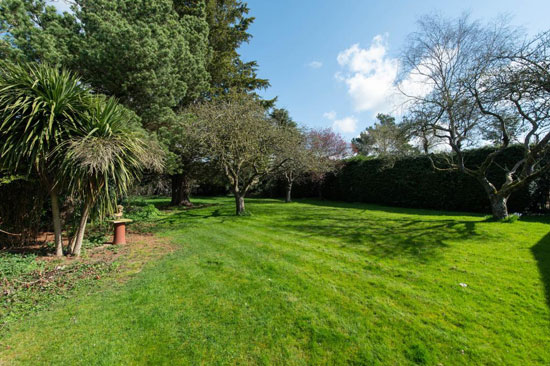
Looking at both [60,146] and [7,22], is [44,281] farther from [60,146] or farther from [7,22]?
[7,22]

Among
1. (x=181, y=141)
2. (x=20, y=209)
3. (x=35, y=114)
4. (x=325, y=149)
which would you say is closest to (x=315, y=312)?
(x=35, y=114)

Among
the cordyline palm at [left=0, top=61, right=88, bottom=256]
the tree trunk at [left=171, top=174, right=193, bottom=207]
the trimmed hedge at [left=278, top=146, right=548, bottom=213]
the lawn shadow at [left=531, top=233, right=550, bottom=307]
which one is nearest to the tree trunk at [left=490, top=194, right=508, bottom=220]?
the lawn shadow at [left=531, top=233, right=550, bottom=307]

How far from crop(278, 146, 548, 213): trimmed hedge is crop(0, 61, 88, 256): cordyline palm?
1306 cm

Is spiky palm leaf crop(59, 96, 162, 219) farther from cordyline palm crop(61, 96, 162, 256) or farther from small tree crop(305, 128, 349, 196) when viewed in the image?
small tree crop(305, 128, 349, 196)

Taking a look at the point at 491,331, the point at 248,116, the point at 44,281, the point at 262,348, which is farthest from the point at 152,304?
the point at 248,116

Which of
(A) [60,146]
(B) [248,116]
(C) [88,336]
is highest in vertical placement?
(B) [248,116]

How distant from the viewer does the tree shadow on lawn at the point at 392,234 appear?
17.6 ft

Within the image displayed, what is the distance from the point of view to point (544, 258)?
453cm

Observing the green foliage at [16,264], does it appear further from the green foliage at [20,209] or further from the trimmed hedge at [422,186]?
the trimmed hedge at [422,186]

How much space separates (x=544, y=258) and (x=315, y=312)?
A: 5017 millimetres

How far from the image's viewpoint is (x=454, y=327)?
2732 millimetres

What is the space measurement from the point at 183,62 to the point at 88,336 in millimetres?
10836

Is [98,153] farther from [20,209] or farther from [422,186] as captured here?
[422,186]

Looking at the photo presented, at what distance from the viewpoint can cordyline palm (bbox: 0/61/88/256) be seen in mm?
4328
